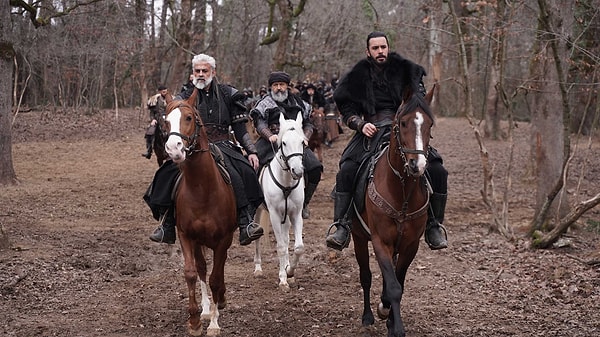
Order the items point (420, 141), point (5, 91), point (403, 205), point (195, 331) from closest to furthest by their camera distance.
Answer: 1. point (420, 141)
2. point (403, 205)
3. point (195, 331)
4. point (5, 91)

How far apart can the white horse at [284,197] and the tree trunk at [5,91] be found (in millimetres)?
6905

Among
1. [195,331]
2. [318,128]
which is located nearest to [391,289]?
[195,331]

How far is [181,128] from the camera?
248 inches

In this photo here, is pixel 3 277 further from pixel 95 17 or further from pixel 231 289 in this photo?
pixel 95 17

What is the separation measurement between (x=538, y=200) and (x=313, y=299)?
487cm

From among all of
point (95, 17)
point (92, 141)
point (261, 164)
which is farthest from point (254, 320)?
point (95, 17)

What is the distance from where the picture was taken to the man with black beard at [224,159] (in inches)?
288

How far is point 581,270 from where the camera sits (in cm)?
894

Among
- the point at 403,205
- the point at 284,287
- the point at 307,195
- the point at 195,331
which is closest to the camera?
the point at 403,205

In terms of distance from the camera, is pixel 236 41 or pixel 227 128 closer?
pixel 227 128

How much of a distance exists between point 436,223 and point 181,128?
2634 millimetres

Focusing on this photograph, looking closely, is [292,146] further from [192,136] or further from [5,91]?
[5,91]

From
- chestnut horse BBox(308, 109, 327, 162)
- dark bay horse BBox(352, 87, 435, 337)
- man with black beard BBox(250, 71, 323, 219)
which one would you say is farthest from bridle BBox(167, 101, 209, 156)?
chestnut horse BBox(308, 109, 327, 162)

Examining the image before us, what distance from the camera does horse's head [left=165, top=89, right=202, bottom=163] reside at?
6.01m
